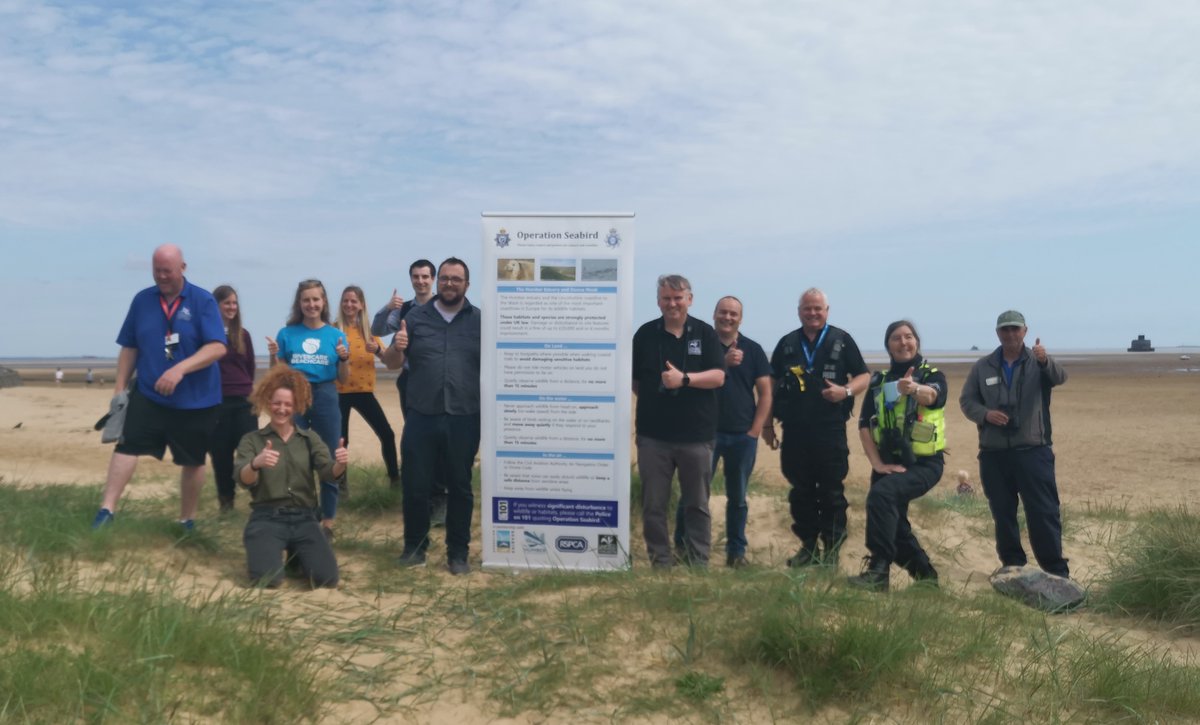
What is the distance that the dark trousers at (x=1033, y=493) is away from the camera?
6.07m

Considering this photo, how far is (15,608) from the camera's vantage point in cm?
365

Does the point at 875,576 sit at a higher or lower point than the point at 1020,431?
lower

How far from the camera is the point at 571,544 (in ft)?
20.0

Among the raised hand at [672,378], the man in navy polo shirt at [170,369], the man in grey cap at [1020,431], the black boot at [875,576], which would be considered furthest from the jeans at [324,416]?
the man in grey cap at [1020,431]

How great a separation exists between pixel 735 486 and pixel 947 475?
307 inches

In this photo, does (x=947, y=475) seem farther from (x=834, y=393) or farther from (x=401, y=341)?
(x=401, y=341)

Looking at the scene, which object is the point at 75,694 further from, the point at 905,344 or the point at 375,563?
the point at 905,344

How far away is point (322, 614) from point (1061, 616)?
167 inches

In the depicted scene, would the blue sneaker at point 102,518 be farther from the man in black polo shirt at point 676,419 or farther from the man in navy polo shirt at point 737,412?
the man in navy polo shirt at point 737,412

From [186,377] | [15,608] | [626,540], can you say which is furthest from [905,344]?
[15,608]

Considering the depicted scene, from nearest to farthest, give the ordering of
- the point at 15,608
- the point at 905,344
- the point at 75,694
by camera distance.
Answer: the point at 75,694 → the point at 15,608 → the point at 905,344

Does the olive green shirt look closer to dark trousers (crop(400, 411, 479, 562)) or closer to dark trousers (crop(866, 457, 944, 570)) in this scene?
dark trousers (crop(400, 411, 479, 562))

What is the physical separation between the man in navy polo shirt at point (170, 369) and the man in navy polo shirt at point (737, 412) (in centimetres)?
327

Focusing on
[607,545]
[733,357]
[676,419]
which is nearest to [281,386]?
[607,545]
